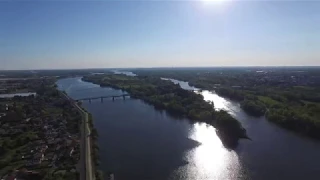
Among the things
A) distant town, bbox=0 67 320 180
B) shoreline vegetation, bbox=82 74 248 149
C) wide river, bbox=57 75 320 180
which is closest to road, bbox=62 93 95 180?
distant town, bbox=0 67 320 180

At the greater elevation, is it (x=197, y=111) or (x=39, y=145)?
(x=197, y=111)

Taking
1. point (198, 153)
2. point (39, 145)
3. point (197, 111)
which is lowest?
point (198, 153)

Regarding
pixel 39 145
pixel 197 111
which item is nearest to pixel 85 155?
pixel 39 145

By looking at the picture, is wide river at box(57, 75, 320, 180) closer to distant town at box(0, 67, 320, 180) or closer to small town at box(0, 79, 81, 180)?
distant town at box(0, 67, 320, 180)

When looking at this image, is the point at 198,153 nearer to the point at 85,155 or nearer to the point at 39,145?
the point at 85,155

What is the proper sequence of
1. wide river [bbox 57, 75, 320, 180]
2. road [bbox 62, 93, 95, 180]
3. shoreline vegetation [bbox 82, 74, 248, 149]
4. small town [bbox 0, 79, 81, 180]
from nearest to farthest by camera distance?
road [bbox 62, 93, 95, 180]
small town [bbox 0, 79, 81, 180]
wide river [bbox 57, 75, 320, 180]
shoreline vegetation [bbox 82, 74, 248, 149]

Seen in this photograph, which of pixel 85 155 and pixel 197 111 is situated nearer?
pixel 85 155

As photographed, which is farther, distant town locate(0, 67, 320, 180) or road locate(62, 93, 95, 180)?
distant town locate(0, 67, 320, 180)

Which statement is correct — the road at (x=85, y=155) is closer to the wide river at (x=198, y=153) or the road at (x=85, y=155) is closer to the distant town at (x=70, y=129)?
the distant town at (x=70, y=129)

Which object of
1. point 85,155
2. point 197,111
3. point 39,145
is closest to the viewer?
point 85,155
